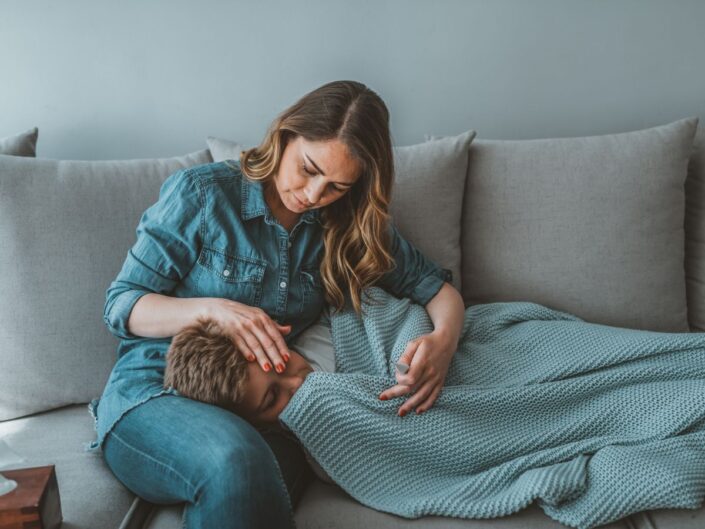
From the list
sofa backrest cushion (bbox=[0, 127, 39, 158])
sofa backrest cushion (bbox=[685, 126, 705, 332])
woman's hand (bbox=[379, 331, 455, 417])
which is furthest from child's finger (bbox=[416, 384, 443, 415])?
sofa backrest cushion (bbox=[0, 127, 39, 158])

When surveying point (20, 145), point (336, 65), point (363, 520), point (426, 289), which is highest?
point (336, 65)

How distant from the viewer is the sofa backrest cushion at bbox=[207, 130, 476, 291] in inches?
68.6

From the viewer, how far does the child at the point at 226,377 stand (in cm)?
121

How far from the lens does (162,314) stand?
1.34 metres

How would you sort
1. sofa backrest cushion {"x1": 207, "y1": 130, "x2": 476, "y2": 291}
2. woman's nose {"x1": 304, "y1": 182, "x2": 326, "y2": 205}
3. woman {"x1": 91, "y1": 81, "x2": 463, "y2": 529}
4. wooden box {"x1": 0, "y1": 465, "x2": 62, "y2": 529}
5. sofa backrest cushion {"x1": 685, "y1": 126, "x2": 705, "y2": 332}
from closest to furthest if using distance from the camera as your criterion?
wooden box {"x1": 0, "y1": 465, "x2": 62, "y2": 529} < woman {"x1": 91, "y1": 81, "x2": 463, "y2": 529} < woman's nose {"x1": 304, "y1": 182, "x2": 326, "y2": 205} < sofa backrest cushion {"x1": 207, "y1": 130, "x2": 476, "y2": 291} < sofa backrest cushion {"x1": 685, "y1": 126, "x2": 705, "y2": 332}

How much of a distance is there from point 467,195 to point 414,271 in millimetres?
316

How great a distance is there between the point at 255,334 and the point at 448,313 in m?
0.47

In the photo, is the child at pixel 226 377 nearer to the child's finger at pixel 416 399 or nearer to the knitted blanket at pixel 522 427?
the knitted blanket at pixel 522 427

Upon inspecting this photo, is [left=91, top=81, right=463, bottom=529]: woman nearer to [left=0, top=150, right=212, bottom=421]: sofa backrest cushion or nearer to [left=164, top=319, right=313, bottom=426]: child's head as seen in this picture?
[left=164, top=319, right=313, bottom=426]: child's head

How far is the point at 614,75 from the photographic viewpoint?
2.06 m

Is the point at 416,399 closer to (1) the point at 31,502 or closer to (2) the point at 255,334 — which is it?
(2) the point at 255,334

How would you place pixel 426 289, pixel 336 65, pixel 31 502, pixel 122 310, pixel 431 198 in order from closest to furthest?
pixel 31 502 < pixel 122 310 < pixel 426 289 < pixel 431 198 < pixel 336 65

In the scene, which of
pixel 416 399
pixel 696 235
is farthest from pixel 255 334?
pixel 696 235

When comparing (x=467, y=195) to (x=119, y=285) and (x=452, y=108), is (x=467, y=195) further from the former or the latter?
(x=119, y=285)
